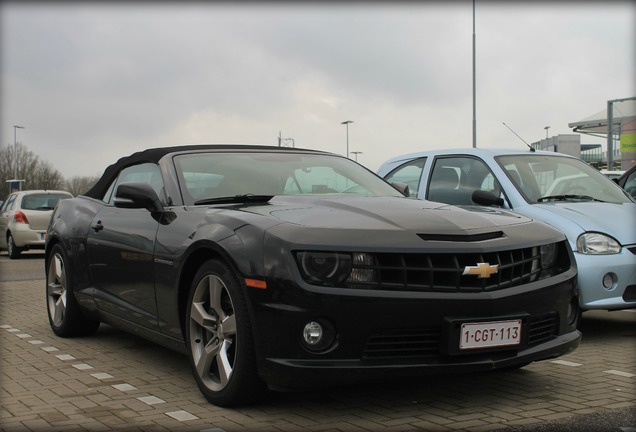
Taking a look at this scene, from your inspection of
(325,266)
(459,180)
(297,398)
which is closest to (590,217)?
(459,180)

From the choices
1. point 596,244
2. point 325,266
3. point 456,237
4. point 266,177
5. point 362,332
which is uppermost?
point 266,177

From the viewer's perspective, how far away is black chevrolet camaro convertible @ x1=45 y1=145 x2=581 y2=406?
143 inches

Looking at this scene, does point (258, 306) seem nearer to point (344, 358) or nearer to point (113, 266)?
point (344, 358)

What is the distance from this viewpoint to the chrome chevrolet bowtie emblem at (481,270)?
12.3 ft

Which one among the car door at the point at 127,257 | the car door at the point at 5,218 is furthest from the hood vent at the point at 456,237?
the car door at the point at 5,218

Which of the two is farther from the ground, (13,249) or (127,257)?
(127,257)

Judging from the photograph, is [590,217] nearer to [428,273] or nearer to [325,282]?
[428,273]

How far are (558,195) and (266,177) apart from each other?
3083mm

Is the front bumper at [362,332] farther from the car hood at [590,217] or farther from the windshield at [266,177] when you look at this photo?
the car hood at [590,217]

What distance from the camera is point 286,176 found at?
16.8 feet

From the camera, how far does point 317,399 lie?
4219mm

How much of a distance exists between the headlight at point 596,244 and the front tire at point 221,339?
10.5 ft

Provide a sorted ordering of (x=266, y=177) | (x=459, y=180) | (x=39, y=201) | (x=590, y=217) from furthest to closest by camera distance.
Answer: (x=39, y=201), (x=459, y=180), (x=590, y=217), (x=266, y=177)

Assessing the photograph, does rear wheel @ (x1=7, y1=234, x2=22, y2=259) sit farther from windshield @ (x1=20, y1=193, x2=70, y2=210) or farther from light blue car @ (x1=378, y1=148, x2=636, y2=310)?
light blue car @ (x1=378, y1=148, x2=636, y2=310)
